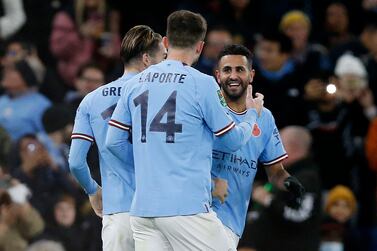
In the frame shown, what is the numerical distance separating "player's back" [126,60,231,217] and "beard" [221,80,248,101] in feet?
3.43

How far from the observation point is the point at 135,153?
24.5 ft

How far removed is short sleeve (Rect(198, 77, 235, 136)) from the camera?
7.37 meters

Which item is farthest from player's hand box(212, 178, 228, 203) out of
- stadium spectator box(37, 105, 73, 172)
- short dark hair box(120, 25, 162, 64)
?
stadium spectator box(37, 105, 73, 172)

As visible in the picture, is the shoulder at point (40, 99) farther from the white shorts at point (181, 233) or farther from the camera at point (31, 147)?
the white shorts at point (181, 233)

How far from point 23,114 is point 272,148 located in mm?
5095

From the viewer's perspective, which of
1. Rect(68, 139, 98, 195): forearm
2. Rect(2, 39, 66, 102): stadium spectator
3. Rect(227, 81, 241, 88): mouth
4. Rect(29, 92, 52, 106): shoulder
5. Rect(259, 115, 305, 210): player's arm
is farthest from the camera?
Rect(2, 39, 66, 102): stadium spectator

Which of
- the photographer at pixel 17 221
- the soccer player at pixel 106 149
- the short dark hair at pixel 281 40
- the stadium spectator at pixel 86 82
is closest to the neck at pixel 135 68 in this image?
the soccer player at pixel 106 149

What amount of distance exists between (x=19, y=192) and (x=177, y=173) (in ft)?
17.4

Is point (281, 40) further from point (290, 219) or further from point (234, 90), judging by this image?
point (234, 90)

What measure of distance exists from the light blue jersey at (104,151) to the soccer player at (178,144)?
0.76m

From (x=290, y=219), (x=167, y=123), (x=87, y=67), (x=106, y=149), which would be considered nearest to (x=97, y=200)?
(x=106, y=149)

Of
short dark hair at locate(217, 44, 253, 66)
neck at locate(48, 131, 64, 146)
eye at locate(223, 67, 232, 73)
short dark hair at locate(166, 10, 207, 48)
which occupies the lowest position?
neck at locate(48, 131, 64, 146)

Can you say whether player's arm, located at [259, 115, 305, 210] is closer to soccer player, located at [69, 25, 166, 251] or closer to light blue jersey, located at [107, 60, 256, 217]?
soccer player, located at [69, 25, 166, 251]

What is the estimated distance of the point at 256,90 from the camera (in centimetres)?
1259
